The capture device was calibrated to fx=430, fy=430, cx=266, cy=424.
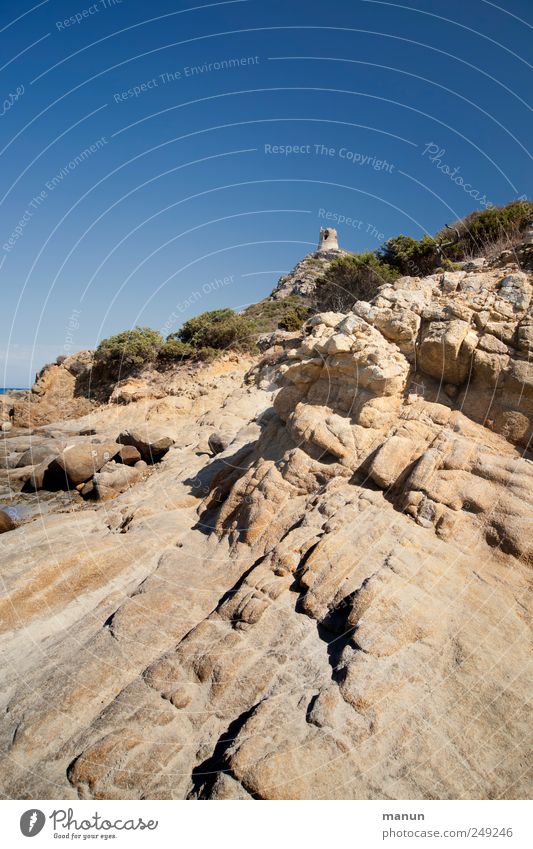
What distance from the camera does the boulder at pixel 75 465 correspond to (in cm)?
1956

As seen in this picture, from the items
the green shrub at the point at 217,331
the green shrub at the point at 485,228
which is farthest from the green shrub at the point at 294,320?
the green shrub at the point at 485,228

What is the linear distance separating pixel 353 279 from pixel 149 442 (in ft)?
60.0

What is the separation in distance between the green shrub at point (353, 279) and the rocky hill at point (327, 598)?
17156mm

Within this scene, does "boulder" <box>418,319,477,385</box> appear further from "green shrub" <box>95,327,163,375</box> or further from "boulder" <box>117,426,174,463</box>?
"green shrub" <box>95,327,163,375</box>

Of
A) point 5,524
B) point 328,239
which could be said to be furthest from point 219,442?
point 328,239

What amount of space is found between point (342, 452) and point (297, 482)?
1196 mm

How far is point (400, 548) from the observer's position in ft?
23.2

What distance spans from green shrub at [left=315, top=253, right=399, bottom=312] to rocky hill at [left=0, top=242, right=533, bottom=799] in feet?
56.3

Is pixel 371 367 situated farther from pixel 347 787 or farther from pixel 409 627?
pixel 347 787

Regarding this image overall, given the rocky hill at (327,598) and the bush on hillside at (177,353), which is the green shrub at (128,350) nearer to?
the bush on hillside at (177,353)

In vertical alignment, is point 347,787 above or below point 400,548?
below

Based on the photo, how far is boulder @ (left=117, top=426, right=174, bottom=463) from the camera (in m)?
21.5

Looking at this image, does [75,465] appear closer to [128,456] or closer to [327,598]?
[128,456]
